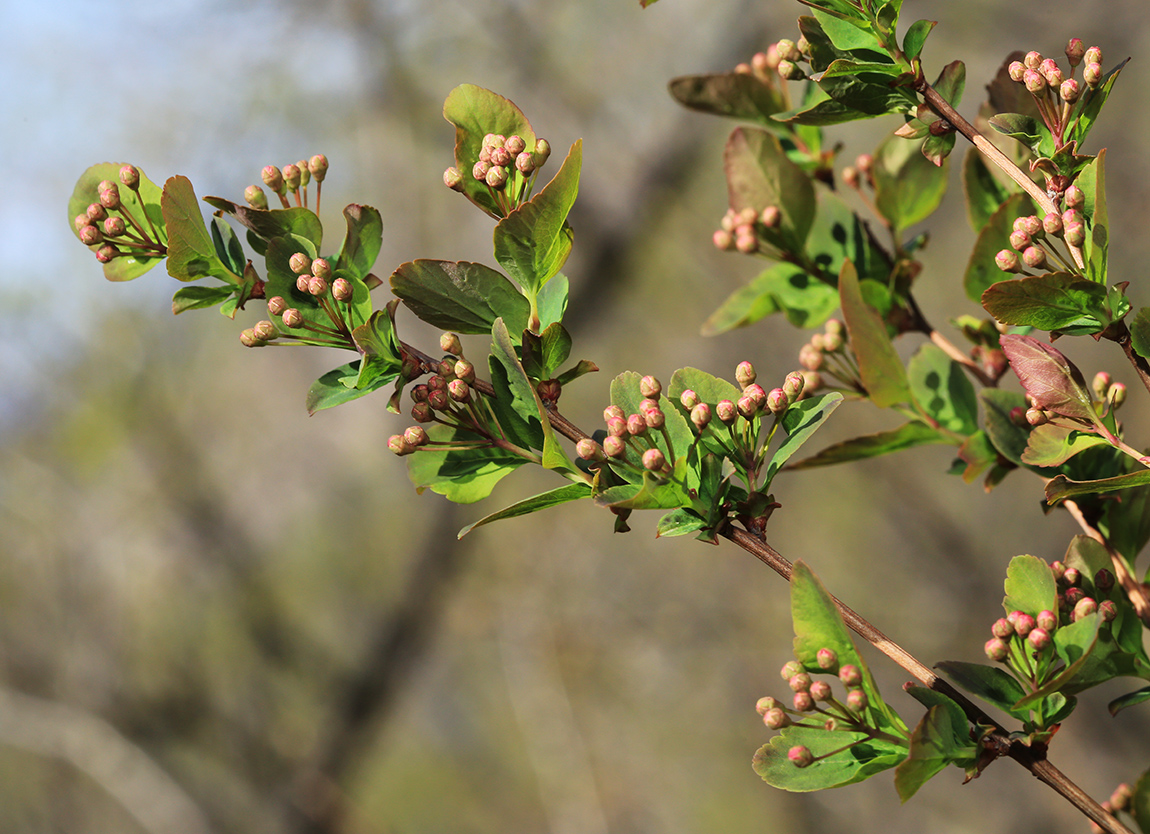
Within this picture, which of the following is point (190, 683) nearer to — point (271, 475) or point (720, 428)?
point (271, 475)

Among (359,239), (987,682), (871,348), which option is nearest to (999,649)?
(987,682)

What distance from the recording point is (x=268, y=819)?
1810 millimetres

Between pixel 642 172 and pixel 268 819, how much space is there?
5.61 ft

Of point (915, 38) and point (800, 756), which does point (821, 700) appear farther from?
point (915, 38)

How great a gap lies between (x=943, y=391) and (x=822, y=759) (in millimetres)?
189

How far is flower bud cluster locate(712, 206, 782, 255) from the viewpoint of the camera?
1.07 ft

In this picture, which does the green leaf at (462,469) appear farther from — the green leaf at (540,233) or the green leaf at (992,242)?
the green leaf at (992,242)

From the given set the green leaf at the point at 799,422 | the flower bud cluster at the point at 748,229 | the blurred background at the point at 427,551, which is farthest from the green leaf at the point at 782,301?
the blurred background at the point at 427,551

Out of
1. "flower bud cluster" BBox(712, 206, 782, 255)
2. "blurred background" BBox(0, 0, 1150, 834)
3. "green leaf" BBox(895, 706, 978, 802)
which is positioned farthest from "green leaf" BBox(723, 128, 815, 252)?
"blurred background" BBox(0, 0, 1150, 834)

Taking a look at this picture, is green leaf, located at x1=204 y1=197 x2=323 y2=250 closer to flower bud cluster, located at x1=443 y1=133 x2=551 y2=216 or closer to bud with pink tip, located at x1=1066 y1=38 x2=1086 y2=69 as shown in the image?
flower bud cluster, located at x1=443 y1=133 x2=551 y2=216

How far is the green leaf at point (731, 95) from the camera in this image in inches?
13.5

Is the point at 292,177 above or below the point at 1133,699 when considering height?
above

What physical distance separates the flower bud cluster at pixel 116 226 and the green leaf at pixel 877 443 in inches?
9.3

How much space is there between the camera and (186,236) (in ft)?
0.72
